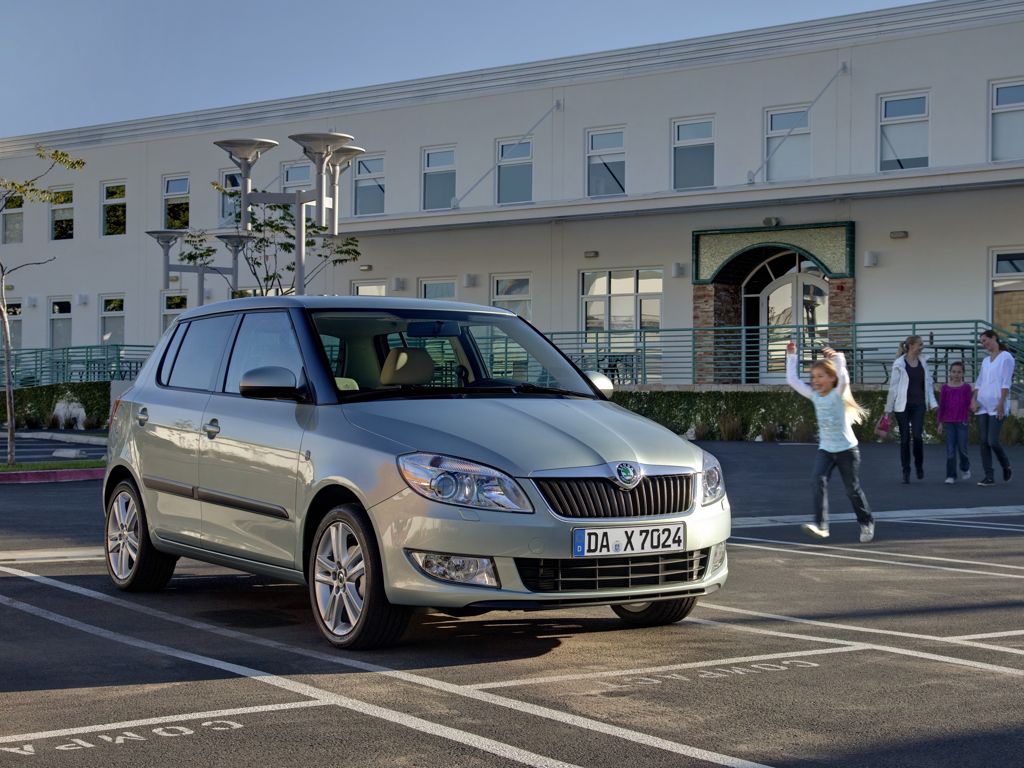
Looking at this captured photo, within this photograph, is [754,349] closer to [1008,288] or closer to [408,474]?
[1008,288]

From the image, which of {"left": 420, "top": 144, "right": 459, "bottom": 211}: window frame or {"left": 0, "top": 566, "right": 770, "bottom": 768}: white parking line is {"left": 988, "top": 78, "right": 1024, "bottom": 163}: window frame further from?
{"left": 0, "top": 566, "right": 770, "bottom": 768}: white parking line

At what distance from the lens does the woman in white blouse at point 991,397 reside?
17.3 meters

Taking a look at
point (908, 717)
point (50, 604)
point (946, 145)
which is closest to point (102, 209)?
point (946, 145)

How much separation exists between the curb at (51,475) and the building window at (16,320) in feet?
82.3

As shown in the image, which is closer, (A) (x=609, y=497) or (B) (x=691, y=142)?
(A) (x=609, y=497)

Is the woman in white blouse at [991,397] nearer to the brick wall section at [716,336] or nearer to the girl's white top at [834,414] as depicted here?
the girl's white top at [834,414]

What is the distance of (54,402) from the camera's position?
37.8 meters

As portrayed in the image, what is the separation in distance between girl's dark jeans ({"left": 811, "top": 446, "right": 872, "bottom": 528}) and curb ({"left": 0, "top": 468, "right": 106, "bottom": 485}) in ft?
A: 34.7

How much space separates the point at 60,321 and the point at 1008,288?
26089 millimetres

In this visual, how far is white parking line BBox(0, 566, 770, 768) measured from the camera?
5145 millimetres

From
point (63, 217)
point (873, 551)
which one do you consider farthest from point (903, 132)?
point (63, 217)

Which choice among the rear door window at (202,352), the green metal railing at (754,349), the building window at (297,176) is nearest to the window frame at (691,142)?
the green metal railing at (754,349)

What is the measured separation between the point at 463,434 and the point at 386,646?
105 cm

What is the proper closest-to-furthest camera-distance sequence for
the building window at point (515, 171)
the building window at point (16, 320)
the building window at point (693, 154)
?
the building window at point (693, 154) → the building window at point (515, 171) → the building window at point (16, 320)
